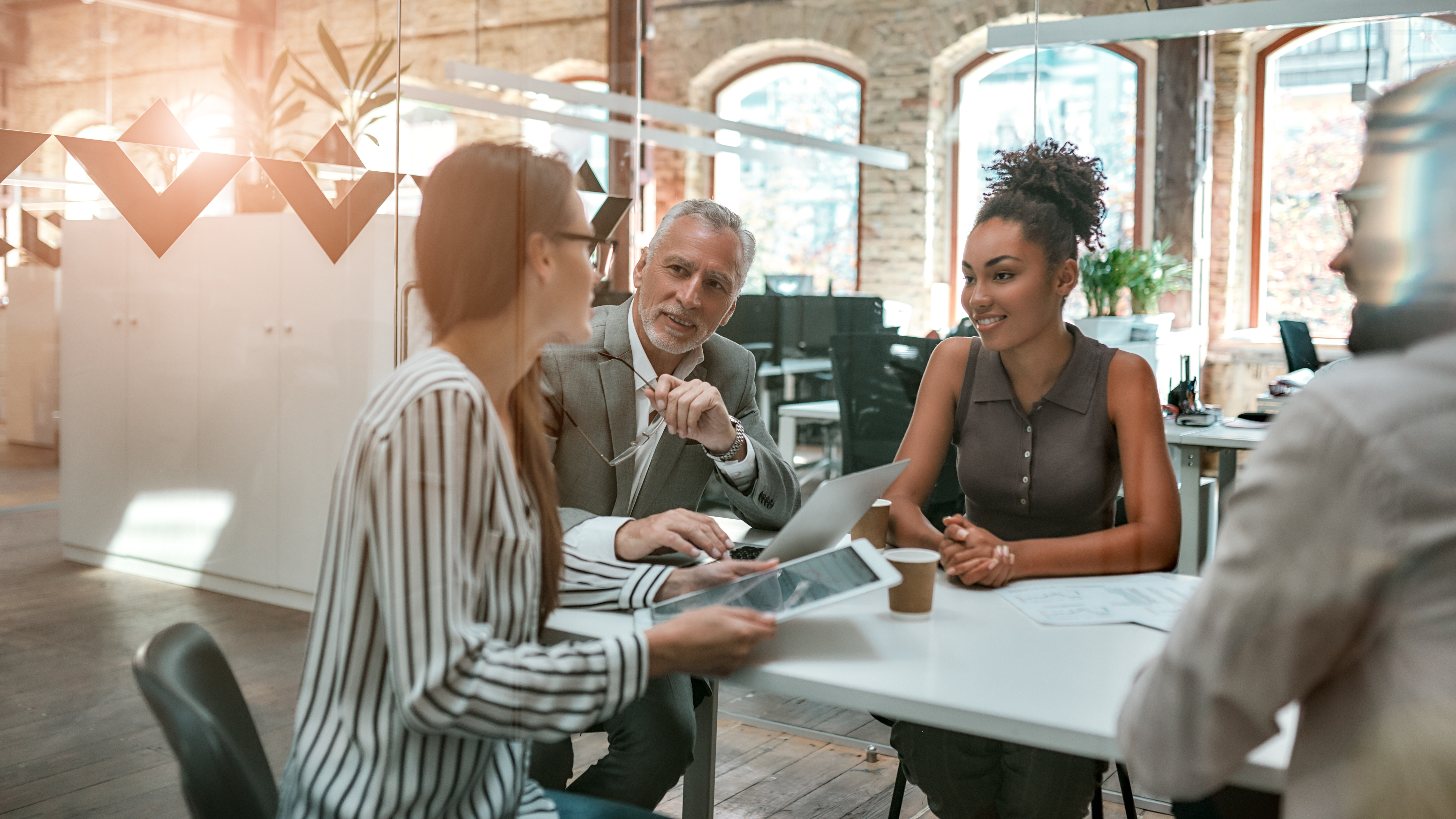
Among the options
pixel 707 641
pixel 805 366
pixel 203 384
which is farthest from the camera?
pixel 805 366

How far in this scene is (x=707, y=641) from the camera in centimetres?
105

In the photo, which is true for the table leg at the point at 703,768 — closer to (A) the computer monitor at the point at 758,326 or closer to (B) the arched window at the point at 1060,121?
(A) the computer monitor at the point at 758,326

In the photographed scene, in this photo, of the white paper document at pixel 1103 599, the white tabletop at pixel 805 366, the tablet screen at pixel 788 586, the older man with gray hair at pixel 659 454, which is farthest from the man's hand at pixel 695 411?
the white tabletop at pixel 805 366

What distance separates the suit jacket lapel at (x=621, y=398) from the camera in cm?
149

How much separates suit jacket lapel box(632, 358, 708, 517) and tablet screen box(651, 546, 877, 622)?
0.33m

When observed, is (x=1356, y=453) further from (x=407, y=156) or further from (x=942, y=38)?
(x=942, y=38)

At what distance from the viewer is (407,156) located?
171 centimetres

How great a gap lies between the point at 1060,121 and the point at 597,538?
3.11ft

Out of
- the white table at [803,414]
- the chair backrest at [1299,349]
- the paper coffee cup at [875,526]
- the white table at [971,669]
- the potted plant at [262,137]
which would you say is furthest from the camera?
the white table at [803,414]

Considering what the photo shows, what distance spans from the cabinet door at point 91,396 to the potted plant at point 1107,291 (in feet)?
5.60

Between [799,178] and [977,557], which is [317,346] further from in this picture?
[977,557]

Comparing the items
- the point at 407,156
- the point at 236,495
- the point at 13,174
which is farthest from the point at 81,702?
the point at 407,156

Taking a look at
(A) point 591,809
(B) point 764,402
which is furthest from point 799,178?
(A) point 591,809

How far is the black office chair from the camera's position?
94 centimetres
